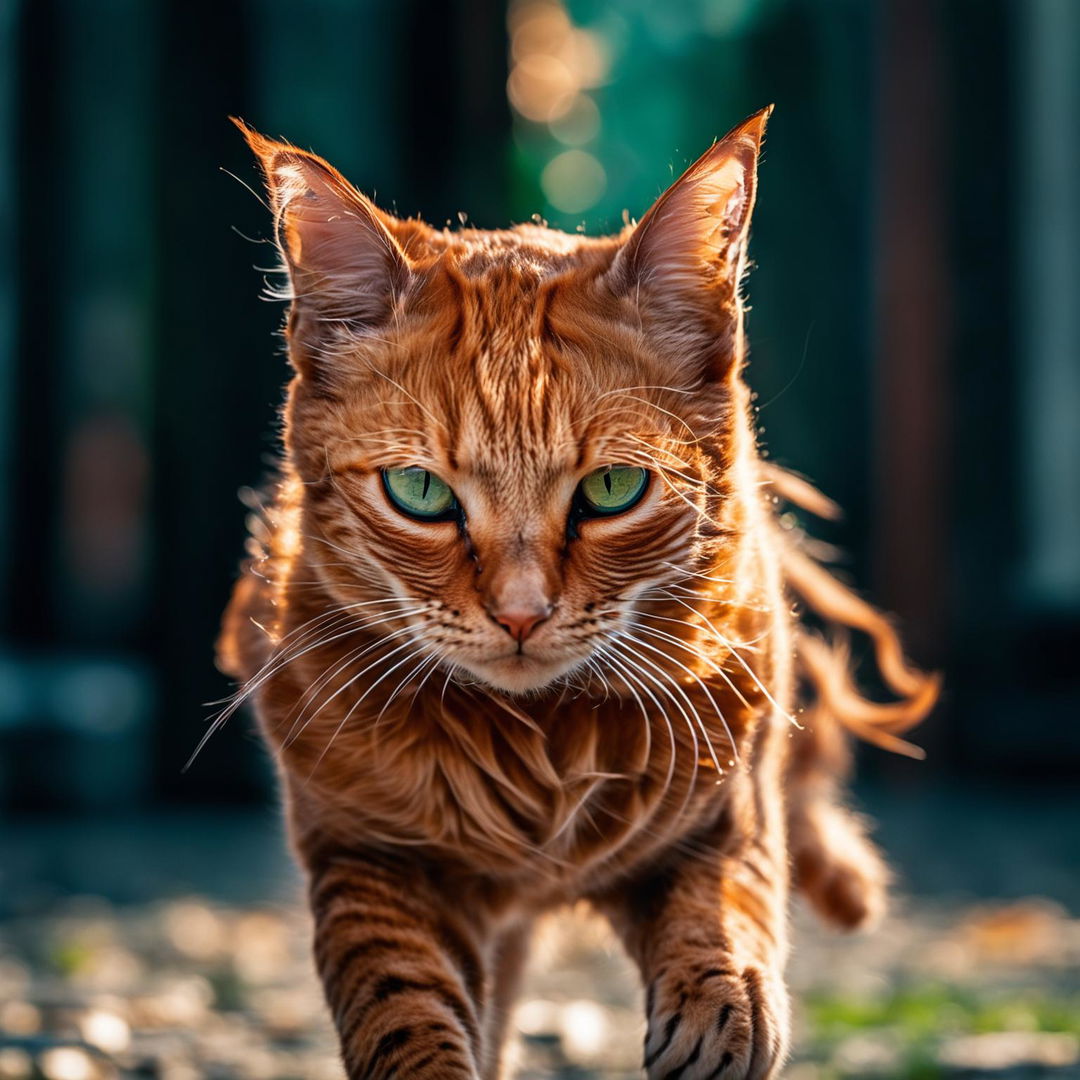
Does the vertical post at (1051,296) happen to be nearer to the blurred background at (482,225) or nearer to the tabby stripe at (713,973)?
the blurred background at (482,225)

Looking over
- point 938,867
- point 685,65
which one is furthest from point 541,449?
point 685,65

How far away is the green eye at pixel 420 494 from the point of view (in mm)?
2264

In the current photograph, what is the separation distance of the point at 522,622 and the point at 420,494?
27 centimetres

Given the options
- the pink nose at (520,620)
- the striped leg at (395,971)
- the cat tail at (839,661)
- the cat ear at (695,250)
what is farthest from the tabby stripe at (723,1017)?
the cat ear at (695,250)

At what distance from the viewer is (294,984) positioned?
4.10 metres

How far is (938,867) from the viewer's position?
542 cm

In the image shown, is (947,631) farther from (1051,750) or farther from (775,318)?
(775,318)

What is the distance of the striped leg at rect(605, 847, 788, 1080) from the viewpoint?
2150mm

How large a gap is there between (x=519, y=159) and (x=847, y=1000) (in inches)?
179

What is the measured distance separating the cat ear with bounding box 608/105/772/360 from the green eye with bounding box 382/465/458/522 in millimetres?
430

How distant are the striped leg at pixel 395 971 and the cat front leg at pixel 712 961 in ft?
0.87

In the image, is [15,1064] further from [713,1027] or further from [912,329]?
[912,329]

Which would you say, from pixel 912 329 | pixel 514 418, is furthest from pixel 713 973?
pixel 912 329

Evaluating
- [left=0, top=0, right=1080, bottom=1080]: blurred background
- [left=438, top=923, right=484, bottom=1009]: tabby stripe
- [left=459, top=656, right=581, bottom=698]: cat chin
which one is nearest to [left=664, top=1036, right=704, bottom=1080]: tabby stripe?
[left=438, top=923, right=484, bottom=1009]: tabby stripe
